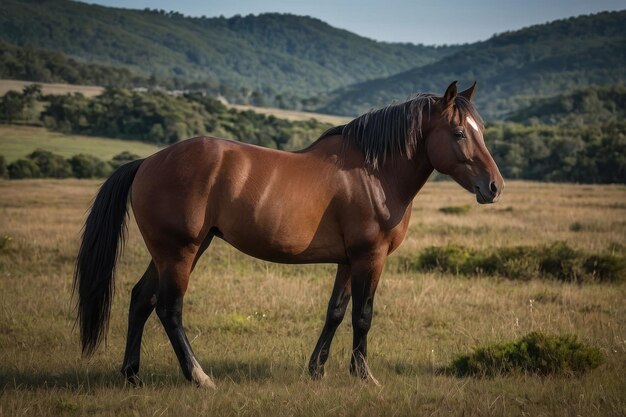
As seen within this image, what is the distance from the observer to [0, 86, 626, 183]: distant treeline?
57.6 m

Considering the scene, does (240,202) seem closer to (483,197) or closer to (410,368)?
(483,197)

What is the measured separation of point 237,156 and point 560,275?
8.98 meters

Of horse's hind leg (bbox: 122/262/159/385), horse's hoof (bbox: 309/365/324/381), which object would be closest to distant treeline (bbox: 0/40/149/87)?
horse's hind leg (bbox: 122/262/159/385)

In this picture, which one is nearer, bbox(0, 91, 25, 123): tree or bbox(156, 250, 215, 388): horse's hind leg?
bbox(156, 250, 215, 388): horse's hind leg

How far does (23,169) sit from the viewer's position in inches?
1986

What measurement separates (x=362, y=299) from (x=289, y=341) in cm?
213

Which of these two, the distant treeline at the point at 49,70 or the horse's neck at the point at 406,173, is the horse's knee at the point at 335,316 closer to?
the horse's neck at the point at 406,173

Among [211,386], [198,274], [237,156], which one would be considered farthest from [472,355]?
[198,274]

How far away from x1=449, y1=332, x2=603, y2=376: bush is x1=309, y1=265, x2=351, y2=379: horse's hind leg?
4.47 ft

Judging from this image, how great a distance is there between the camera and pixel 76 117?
78.8 m

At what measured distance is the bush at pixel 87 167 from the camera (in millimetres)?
55031

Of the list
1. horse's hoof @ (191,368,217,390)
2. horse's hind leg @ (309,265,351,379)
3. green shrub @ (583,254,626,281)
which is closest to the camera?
horse's hoof @ (191,368,217,390)

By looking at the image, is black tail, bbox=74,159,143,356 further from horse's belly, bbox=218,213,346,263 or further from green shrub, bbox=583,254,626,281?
green shrub, bbox=583,254,626,281

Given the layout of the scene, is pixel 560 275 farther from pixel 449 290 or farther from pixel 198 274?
pixel 198 274
